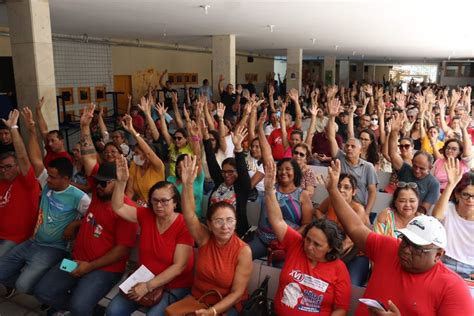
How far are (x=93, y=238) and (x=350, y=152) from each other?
9.21 feet

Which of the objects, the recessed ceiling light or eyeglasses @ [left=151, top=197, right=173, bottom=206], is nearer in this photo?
eyeglasses @ [left=151, top=197, right=173, bottom=206]

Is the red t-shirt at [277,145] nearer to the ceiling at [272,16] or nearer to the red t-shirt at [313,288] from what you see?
the ceiling at [272,16]

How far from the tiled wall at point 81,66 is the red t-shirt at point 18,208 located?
337 inches

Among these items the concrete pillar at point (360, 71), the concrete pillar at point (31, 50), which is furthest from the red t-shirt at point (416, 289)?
the concrete pillar at point (360, 71)

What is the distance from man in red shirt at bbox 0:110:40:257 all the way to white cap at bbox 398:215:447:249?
3.18 m

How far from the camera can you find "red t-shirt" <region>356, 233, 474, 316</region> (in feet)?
6.47

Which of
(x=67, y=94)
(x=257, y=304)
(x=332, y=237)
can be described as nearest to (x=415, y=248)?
(x=332, y=237)

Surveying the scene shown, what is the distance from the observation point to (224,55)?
37.1 ft

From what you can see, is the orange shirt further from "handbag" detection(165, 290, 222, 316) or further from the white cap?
the white cap

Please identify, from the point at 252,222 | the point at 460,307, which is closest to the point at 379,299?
the point at 460,307

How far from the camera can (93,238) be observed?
314 cm

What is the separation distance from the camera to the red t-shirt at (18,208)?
11.8 ft

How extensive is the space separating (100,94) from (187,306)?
38.4 ft

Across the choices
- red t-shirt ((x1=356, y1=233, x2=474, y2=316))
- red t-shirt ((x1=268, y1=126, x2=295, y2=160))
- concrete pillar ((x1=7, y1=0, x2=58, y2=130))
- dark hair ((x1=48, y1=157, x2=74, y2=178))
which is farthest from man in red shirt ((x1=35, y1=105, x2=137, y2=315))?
red t-shirt ((x1=268, y1=126, x2=295, y2=160))
